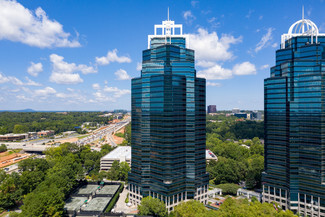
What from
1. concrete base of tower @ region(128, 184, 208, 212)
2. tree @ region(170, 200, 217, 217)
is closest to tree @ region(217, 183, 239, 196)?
concrete base of tower @ region(128, 184, 208, 212)

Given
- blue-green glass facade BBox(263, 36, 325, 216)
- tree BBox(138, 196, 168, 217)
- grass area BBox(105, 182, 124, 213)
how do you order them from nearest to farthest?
tree BBox(138, 196, 168, 217)
blue-green glass facade BBox(263, 36, 325, 216)
grass area BBox(105, 182, 124, 213)

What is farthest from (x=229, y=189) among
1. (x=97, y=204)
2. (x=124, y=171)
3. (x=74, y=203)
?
(x=74, y=203)

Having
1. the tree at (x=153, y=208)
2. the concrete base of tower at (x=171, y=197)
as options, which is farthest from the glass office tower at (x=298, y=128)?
the tree at (x=153, y=208)

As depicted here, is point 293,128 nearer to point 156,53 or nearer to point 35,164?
point 156,53

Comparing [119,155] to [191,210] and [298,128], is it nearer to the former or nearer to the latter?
[191,210]

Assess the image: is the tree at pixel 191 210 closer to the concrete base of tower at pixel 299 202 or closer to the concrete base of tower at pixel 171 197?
the concrete base of tower at pixel 171 197

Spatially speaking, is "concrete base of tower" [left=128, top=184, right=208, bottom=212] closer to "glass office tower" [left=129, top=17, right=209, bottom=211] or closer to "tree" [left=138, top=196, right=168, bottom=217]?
"glass office tower" [left=129, top=17, right=209, bottom=211]
